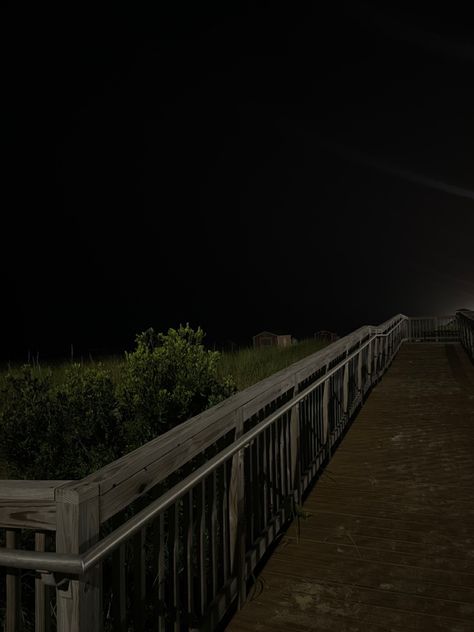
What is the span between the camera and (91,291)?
110 metres

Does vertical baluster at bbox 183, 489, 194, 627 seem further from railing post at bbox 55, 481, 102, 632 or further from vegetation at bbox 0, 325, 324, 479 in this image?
vegetation at bbox 0, 325, 324, 479

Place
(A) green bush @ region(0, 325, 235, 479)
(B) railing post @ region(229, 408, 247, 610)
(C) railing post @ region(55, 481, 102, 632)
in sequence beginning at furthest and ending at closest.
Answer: (A) green bush @ region(0, 325, 235, 479) → (B) railing post @ region(229, 408, 247, 610) → (C) railing post @ region(55, 481, 102, 632)

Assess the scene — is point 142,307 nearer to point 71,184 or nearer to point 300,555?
point 71,184

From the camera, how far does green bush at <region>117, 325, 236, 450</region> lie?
6.00 m

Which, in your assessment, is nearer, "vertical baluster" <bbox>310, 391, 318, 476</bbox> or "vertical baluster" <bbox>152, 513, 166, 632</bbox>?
"vertical baluster" <bbox>152, 513, 166, 632</bbox>

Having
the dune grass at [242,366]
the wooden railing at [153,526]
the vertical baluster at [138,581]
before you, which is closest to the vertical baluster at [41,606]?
the wooden railing at [153,526]

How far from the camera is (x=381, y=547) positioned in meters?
3.75

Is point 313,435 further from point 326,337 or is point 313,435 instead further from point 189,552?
point 326,337

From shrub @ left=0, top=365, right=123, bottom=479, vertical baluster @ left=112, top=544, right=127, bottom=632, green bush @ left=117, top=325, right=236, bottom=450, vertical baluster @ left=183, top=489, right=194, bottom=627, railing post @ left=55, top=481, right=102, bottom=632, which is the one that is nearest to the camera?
railing post @ left=55, top=481, right=102, bottom=632

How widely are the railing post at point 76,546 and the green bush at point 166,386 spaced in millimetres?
3856

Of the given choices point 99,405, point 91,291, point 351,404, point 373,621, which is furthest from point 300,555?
point 91,291

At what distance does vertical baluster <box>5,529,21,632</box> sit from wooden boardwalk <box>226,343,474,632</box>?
1415 millimetres

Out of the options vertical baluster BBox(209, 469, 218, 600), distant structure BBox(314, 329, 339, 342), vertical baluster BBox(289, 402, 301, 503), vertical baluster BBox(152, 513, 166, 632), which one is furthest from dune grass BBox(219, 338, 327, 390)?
vertical baluster BBox(152, 513, 166, 632)

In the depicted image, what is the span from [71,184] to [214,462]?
380 feet
